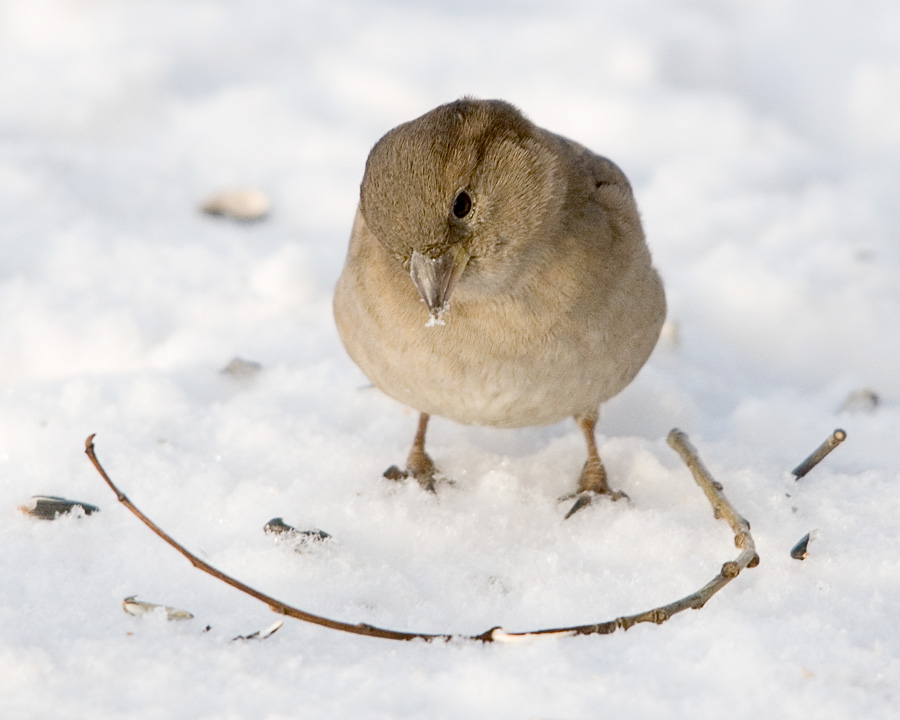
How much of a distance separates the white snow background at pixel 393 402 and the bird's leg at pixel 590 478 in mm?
61

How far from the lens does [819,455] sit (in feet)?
9.09

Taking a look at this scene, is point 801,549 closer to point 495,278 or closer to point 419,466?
point 495,278

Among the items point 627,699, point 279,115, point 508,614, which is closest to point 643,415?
point 508,614

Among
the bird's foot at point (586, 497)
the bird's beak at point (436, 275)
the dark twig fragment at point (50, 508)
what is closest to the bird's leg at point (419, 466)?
the bird's foot at point (586, 497)

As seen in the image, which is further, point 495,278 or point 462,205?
point 495,278

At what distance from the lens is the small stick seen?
2648 millimetres

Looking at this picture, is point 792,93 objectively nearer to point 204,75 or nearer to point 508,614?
point 204,75

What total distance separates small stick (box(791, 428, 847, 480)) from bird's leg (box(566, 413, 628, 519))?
47cm

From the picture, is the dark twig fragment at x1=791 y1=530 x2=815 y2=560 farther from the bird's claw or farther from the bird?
the bird's claw

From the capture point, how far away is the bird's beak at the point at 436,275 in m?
2.33

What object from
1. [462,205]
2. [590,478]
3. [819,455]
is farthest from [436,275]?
[819,455]

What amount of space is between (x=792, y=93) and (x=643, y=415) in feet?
9.40

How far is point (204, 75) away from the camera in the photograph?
5.52 metres

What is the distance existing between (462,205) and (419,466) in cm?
93
